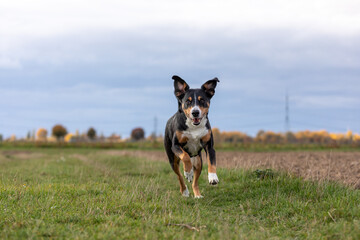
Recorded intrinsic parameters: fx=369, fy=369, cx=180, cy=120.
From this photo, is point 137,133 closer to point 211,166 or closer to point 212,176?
point 211,166

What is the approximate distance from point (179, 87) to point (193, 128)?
3.83 feet

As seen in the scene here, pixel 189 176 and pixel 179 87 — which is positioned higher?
pixel 179 87

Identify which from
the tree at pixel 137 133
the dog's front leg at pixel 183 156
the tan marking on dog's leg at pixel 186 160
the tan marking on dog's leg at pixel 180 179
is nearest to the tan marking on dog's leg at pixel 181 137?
the dog's front leg at pixel 183 156

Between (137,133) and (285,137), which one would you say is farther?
(137,133)

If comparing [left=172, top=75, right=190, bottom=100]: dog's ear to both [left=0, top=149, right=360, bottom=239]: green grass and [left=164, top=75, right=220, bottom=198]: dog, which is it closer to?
[left=164, top=75, right=220, bottom=198]: dog

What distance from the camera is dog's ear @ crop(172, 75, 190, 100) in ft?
31.3

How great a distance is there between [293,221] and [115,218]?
3595mm

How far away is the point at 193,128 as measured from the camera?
930 centimetres

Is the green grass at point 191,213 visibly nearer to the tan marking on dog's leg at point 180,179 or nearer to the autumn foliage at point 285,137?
the tan marking on dog's leg at point 180,179

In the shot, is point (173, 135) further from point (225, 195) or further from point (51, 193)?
point (51, 193)

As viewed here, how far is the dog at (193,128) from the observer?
29.3ft

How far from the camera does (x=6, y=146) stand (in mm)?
57781

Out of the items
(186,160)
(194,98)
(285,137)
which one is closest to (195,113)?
(194,98)

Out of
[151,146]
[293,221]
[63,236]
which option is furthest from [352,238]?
[151,146]
